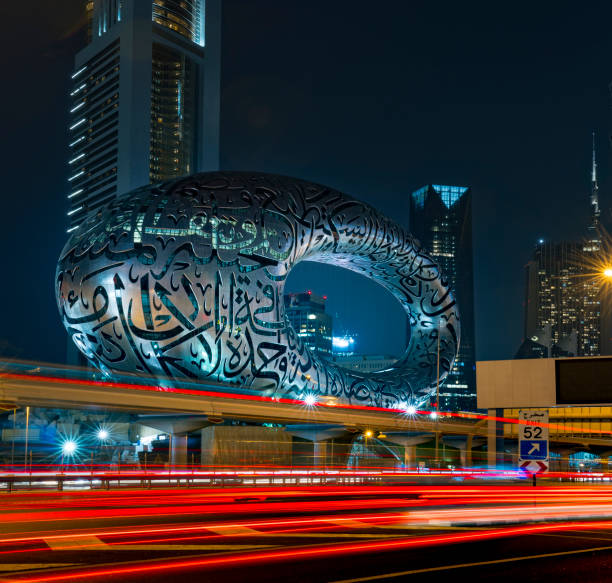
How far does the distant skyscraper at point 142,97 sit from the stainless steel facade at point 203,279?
11037 centimetres

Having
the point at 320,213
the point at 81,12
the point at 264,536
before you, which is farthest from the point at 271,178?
the point at 81,12

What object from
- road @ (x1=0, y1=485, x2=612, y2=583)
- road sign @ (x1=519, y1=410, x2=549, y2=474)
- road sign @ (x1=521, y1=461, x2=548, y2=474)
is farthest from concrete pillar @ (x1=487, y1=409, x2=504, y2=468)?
road sign @ (x1=521, y1=461, x2=548, y2=474)

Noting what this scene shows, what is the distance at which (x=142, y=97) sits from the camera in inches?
6220

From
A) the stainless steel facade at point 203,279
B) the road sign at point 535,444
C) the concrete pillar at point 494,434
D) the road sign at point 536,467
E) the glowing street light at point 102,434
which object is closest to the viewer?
the road sign at point 536,467

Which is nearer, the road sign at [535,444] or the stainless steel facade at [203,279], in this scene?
the road sign at [535,444]

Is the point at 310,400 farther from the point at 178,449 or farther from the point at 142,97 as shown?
the point at 142,97

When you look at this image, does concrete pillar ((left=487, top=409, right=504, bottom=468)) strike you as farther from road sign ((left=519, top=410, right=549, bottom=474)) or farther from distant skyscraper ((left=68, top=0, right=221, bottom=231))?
distant skyscraper ((left=68, top=0, right=221, bottom=231))

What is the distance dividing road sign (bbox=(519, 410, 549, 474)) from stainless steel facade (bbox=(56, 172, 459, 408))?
24.8 metres

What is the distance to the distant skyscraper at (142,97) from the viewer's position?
156875 mm

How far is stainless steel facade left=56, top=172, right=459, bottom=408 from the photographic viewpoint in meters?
43.3

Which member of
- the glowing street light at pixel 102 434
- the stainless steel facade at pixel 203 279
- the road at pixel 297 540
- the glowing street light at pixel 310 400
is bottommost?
the glowing street light at pixel 102 434

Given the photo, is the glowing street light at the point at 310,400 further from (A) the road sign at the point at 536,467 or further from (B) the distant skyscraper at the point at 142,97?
(B) the distant skyscraper at the point at 142,97

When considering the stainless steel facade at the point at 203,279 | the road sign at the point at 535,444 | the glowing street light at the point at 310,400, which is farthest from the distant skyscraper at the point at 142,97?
the road sign at the point at 535,444

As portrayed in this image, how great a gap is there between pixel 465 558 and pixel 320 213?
3904 centimetres
